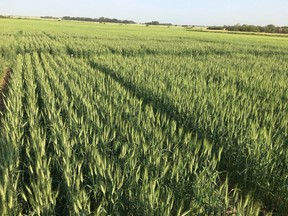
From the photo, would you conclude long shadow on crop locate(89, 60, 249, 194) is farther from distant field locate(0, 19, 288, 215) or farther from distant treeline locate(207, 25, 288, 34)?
distant treeline locate(207, 25, 288, 34)

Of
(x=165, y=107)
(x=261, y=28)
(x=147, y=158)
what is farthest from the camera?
(x=261, y=28)

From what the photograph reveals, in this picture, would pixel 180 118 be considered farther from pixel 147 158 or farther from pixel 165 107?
pixel 147 158

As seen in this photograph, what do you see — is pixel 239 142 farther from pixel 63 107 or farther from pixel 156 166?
pixel 63 107

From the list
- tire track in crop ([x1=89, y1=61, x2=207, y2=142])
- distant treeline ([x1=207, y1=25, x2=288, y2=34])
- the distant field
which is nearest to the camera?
the distant field

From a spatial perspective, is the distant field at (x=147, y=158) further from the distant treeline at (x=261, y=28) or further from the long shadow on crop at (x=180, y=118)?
the distant treeline at (x=261, y=28)

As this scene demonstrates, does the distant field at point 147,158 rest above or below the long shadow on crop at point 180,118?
above

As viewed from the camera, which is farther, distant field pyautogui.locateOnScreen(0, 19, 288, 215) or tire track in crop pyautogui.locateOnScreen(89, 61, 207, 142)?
tire track in crop pyautogui.locateOnScreen(89, 61, 207, 142)

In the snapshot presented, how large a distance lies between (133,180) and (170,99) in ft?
10.7

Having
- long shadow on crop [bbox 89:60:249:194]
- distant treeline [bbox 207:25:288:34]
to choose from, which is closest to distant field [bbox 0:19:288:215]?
long shadow on crop [bbox 89:60:249:194]

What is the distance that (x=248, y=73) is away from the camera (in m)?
9.34

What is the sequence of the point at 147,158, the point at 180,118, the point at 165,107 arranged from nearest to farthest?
the point at 147,158 < the point at 180,118 < the point at 165,107

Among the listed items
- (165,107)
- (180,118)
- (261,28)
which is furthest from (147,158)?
(261,28)

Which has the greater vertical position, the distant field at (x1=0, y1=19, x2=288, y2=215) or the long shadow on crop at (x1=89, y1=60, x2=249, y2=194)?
the distant field at (x1=0, y1=19, x2=288, y2=215)

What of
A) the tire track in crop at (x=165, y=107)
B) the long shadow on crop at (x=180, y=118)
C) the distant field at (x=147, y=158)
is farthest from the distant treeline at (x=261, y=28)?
the tire track in crop at (x=165, y=107)
